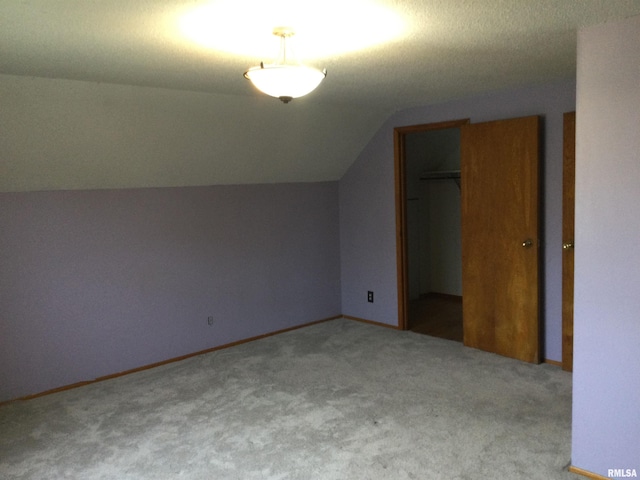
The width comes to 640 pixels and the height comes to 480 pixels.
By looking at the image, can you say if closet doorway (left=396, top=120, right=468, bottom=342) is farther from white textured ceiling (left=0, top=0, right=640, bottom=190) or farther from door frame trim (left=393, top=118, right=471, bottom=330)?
white textured ceiling (left=0, top=0, right=640, bottom=190)

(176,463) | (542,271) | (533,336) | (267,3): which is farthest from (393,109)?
(176,463)

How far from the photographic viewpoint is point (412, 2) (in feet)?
6.33

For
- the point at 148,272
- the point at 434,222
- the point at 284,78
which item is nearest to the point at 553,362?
the point at 434,222

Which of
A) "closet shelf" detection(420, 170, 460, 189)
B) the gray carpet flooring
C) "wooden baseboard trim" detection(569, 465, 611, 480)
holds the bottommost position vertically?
"wooden baseboard trim" detection(569, 465, 611, 480)

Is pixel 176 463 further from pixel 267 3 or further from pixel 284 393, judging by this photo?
pixel 267 3

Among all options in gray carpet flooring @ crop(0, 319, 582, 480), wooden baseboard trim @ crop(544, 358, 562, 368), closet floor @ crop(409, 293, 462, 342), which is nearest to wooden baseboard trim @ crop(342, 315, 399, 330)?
closet floor @ crop(409, 293, 462, 342)

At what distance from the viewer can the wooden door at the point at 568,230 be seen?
3.70 m

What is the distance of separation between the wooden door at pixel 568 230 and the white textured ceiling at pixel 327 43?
1.42 ft

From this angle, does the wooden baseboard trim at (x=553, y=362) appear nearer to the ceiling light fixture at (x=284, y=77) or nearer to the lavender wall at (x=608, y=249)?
the lavender wall at (x=608, y=249)

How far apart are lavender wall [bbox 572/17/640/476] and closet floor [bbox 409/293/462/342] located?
2.18 m

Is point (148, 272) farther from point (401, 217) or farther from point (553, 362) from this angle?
point (553, 362)

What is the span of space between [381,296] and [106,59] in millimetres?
3376

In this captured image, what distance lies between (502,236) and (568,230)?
48 cm

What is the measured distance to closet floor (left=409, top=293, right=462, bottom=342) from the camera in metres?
4.91
